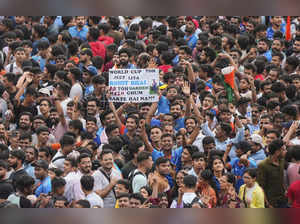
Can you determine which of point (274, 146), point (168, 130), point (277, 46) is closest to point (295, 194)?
point (274, 146)

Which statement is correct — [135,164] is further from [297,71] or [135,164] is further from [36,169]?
[297,71]

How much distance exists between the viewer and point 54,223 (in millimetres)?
4074

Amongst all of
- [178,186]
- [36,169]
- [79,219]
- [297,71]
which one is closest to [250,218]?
[79,219]

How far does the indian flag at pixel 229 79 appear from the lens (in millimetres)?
7625

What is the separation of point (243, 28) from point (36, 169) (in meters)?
3.94

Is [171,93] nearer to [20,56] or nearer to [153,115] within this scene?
[153,115]

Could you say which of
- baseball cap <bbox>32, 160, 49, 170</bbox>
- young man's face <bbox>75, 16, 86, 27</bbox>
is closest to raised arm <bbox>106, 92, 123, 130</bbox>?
baseball cap <bbox>32, 160, 49, 170</bbox>

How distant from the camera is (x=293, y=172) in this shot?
20.3ft

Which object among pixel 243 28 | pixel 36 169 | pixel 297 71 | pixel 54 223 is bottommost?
pixel 54 223

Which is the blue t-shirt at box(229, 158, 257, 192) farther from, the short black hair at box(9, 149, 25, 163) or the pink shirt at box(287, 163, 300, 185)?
the short black hair at box(9, 149, 25, 163)

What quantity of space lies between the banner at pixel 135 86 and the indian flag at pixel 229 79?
33.3 inches

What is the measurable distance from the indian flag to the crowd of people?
13 mm

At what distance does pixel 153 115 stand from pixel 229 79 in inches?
42.5

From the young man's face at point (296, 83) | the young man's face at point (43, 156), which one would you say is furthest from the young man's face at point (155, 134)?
the young man's face at point (296, 83)
